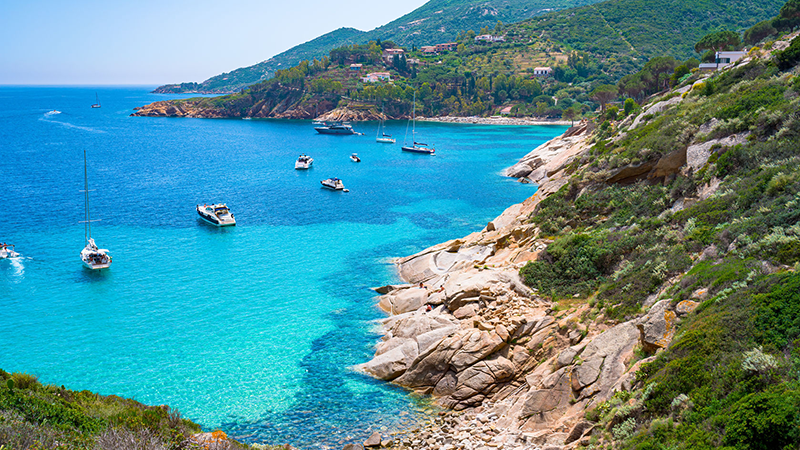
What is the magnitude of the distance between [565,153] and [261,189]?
4980 cm

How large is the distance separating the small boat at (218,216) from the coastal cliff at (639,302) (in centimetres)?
2904

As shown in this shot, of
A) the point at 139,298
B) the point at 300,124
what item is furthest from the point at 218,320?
the point at 300,124

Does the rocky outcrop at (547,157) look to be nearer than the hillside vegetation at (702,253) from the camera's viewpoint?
No

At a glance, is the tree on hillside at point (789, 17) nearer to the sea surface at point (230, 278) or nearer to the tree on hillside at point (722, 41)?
the tree on hillside at point (722, 41)

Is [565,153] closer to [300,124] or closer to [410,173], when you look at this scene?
[410,173]

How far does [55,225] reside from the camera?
58.2 metres

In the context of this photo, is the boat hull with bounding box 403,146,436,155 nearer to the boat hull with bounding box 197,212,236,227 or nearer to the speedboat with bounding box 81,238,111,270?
the boat hull with bounding box 197,212,236,227

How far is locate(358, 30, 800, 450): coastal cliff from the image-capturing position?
14406 millimetres

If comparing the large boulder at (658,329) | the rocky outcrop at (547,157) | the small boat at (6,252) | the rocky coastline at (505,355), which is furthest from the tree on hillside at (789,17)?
the small boat at (6,252)

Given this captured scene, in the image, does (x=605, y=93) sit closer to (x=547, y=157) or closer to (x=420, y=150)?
(x=547, y=157)

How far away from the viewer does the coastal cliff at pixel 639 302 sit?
47.3 ft

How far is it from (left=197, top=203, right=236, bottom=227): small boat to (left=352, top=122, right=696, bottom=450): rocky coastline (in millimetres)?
29749

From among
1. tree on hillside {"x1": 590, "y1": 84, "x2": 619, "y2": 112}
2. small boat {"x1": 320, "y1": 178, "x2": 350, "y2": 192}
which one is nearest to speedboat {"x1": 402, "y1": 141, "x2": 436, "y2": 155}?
tree on hillside {"x1": 590, "y1": 84, "x2": 619, "y2": 112}

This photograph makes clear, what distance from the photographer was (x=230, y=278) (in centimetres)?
4450
